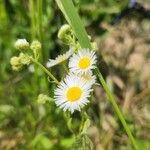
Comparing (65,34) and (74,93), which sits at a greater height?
(65,34)

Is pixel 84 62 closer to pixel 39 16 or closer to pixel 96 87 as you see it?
pixel 39 16

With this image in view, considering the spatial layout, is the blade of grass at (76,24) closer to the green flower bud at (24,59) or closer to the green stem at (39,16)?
the green flower bud at (24,59)

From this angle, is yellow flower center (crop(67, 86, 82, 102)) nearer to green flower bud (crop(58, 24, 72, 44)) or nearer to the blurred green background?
green flower bud (crop(58, 24, 72, 44))

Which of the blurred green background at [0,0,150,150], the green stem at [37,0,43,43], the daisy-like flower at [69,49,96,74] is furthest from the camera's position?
the blurred green background at [0,0,150,150]

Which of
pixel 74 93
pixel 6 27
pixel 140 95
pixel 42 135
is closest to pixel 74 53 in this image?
pixel 74 93

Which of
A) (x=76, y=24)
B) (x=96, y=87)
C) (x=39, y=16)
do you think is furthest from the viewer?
(x=96, y=87)

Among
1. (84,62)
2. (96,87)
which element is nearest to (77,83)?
(84,62)

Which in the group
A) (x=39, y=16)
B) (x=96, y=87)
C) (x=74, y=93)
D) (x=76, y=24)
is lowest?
(x=74, y=93)

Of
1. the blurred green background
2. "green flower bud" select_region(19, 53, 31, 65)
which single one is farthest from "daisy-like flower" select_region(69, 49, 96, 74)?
the blurred green background
